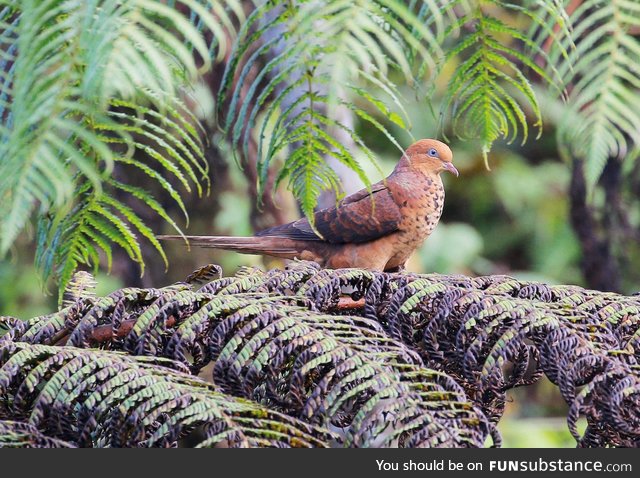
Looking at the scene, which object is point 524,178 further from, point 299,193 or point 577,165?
point 299,193

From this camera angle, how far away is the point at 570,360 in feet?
4.51

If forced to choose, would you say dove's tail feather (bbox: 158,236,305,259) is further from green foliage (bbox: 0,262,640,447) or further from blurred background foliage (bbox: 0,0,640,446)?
green foliage (bbox: 0,262,640,447)

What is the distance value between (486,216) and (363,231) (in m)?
3.72

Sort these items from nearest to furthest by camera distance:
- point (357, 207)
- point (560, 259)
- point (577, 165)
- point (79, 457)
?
point (79, 457)
point (357, 207)
point (577, 165)
point (560, 259)

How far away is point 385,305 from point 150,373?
1.64 feet

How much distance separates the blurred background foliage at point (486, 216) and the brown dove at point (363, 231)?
0.39 ft

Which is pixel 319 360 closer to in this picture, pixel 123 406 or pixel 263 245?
pixel 123 406

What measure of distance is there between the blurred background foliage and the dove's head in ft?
0.25

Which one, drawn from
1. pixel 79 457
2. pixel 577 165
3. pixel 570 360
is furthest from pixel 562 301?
pixel 577 165

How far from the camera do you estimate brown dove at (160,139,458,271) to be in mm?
2939

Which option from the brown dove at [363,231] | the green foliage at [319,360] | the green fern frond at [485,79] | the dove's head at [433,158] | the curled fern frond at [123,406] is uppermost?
the dove's head at [433,158]

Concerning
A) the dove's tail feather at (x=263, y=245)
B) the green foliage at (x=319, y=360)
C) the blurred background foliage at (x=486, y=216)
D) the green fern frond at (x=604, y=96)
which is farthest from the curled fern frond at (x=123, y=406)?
the dove's tail feather at (x=263, y=245)

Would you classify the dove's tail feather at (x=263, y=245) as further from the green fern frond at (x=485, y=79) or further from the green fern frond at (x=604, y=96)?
the green fern frond at (x=604, y=96)

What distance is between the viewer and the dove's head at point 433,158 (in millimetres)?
3184
